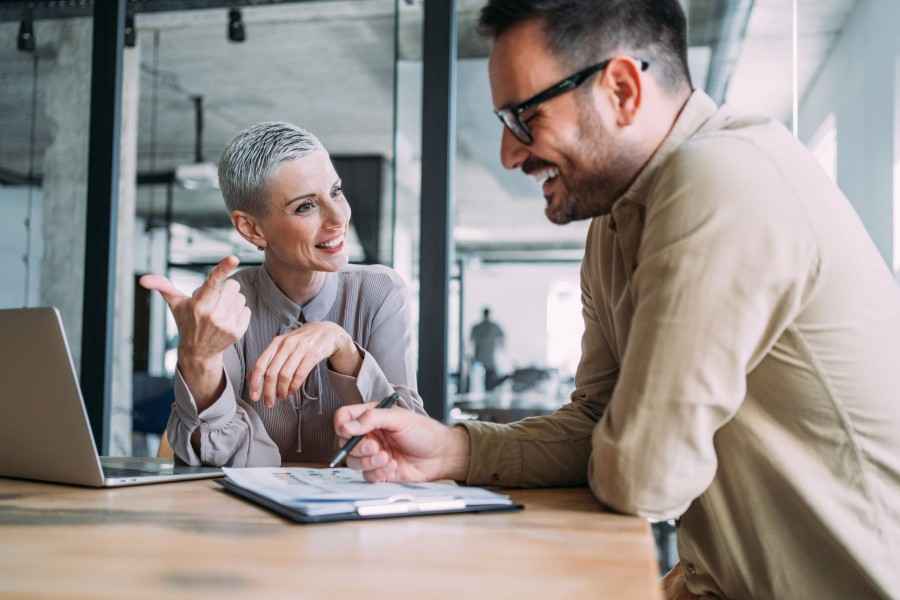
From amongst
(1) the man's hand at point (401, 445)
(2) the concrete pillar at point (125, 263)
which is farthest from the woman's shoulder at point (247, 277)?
(2) the concrete pillar at point (125, 263)

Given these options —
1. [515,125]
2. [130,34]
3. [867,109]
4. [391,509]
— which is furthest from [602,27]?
[130,34]

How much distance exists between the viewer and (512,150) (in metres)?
1.32

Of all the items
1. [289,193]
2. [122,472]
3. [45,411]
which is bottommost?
[122,472]

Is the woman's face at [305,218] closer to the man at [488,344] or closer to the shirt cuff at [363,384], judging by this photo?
the shirt cuff at [363,384]

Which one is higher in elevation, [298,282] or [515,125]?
[515,125]

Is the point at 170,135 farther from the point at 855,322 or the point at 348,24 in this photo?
the point at 855,322

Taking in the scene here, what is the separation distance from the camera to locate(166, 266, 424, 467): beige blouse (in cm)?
161

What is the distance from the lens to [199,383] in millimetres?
1606

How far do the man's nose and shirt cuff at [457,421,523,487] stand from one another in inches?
16.8

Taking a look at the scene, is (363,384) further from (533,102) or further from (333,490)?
(533,102)

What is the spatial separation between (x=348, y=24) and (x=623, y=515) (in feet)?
19.4

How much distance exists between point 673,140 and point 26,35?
18.1 ft

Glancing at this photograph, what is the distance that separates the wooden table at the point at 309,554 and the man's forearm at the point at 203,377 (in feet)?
1.48

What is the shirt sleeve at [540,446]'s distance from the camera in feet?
4.18
